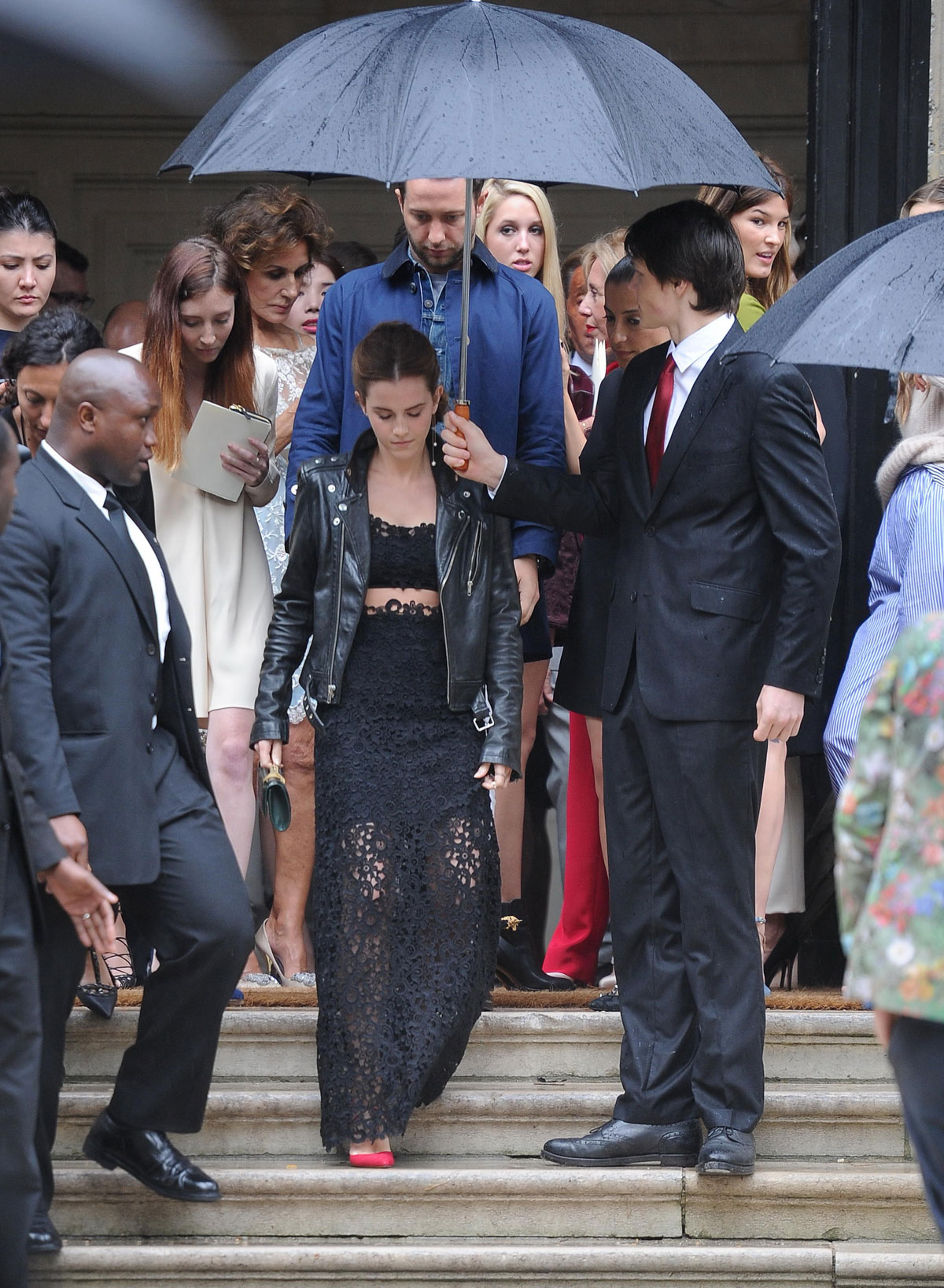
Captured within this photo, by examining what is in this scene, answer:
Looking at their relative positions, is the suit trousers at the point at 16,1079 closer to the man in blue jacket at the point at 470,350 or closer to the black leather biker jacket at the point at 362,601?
the black leather biker jacket at the point at 362,601

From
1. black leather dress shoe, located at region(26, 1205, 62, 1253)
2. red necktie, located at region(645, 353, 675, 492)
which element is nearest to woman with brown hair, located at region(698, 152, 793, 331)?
red necktie, located at region(645, 353, 675, 492)

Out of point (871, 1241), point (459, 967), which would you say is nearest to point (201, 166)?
point (459, 967)

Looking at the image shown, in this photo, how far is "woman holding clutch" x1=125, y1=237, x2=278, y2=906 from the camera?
5414 mm

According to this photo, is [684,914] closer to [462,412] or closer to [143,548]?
[462,412]

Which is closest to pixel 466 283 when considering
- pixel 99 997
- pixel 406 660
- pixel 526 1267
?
pixel 406 660

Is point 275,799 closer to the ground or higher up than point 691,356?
closer to the ground

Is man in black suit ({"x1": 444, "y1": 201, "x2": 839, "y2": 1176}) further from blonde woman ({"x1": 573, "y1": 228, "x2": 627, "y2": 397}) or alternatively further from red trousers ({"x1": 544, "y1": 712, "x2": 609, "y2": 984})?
blonde woman ({"x1": 573, "y1": 228, "x2": 627, "y2": 397})

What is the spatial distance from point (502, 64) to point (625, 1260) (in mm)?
2639

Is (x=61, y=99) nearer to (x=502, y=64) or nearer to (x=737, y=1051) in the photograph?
(x=502, y=64)

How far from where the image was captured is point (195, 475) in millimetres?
5453

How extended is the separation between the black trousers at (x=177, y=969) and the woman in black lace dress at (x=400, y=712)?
1.26 feet

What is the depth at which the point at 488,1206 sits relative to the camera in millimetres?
4617

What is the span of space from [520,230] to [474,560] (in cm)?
139

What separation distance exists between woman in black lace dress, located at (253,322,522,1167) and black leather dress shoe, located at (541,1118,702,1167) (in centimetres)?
38
